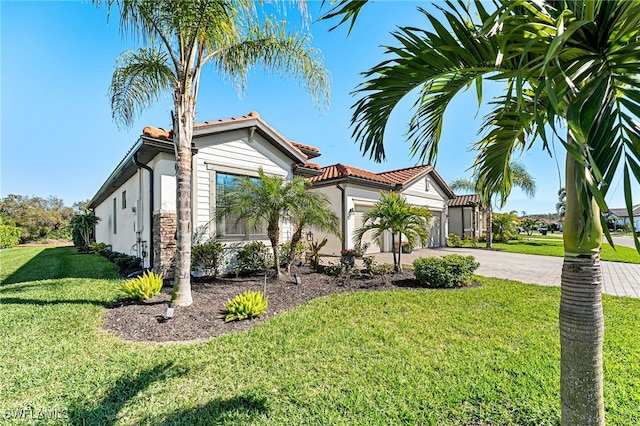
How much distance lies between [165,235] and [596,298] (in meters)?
9.27

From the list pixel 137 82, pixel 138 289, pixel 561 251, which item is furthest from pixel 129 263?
pixel 561 251

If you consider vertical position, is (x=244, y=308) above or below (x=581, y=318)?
below

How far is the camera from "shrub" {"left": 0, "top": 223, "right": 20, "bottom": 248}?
83.8ft

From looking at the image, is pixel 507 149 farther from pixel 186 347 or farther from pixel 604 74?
pixel 186 347

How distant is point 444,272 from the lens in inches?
333

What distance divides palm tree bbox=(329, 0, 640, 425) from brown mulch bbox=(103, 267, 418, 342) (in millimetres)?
4926

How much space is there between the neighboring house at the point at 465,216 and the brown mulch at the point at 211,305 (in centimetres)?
2050

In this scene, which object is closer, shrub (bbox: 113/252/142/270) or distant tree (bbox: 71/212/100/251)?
shrub (bbox: 113/252/142/270)

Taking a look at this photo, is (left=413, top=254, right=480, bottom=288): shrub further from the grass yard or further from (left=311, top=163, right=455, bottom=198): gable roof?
the grass yard

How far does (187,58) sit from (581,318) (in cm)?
773

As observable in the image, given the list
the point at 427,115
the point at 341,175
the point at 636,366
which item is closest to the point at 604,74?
the point at 427,115

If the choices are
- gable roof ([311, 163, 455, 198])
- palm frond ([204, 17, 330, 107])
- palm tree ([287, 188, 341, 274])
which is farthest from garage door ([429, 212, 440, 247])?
palm frond ([204, 17, 330, 107])

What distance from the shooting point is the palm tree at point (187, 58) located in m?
6.01

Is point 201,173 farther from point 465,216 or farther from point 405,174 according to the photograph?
point 465,216
